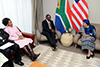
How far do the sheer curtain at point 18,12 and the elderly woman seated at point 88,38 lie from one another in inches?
80.9

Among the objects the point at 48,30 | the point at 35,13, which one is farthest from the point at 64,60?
the point at 35,13

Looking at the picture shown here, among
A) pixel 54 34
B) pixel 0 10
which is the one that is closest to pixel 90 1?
pixel 54 34

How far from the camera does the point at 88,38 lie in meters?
2.38

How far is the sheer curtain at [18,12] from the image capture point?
7.48ft

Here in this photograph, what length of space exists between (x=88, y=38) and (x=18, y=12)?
2.41 meters

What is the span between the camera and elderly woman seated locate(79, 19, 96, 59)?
2.27 m

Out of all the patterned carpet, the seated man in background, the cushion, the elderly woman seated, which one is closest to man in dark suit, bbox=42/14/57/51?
the cushion

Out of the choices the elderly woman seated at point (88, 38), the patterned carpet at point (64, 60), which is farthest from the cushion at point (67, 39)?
the patterned carpet at point (64, 60)

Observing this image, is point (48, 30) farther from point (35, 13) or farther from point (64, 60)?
point (64, 60)

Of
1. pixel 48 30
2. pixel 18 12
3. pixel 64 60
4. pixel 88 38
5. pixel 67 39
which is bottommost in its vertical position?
pixel 64 60

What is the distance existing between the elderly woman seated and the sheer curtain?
2.06 m

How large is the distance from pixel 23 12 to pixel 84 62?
2.53 meters

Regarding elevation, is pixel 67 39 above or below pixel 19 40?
below

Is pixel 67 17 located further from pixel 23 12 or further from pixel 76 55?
pixel 23 12
